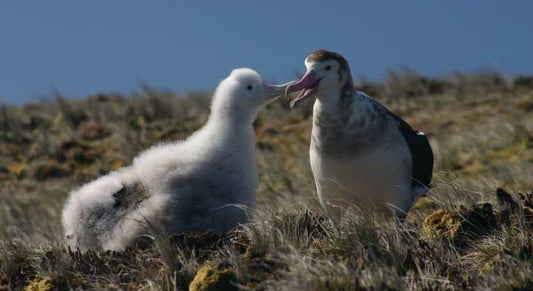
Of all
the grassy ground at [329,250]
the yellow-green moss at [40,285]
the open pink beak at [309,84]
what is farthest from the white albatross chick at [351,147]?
the yellow-green moss at [40,285]

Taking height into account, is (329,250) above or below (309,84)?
below

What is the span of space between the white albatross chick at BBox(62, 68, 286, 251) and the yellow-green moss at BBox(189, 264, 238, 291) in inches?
26.8

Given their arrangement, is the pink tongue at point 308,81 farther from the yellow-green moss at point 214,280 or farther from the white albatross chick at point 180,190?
the yellow-green moss at point 214,280

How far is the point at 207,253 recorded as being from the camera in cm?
473

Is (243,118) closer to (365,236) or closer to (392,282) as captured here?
(365,236)

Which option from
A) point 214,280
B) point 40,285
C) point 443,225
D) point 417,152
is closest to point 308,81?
point 417,152

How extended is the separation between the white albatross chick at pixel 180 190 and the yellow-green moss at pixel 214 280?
0.68 meters

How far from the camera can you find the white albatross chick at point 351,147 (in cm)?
Result: 520

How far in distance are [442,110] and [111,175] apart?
8.91 metres

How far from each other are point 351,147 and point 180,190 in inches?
41.2

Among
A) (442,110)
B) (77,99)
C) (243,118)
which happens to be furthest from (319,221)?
(77,99)

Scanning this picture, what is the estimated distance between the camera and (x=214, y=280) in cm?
416

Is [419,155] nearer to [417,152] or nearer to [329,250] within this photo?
[417,152]

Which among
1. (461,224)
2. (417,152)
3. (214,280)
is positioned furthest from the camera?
(417,152)
